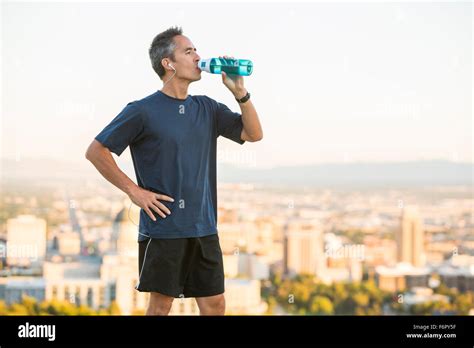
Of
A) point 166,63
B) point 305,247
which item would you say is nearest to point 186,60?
point 166,63

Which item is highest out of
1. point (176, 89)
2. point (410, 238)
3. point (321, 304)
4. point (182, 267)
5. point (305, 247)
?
point (176, 89)

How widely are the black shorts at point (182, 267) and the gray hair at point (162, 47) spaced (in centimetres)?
56

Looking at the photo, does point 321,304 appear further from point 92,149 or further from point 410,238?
point 92,149

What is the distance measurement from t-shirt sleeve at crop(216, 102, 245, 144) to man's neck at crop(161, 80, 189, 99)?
0.46 feet

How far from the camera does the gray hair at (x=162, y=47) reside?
261cm

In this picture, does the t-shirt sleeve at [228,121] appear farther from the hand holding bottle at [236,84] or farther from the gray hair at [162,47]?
the gray hair at [162,47]

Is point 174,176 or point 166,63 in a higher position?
point 166,63

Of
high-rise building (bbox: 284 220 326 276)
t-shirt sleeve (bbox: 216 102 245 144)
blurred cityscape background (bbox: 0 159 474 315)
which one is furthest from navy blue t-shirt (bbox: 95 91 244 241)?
high-rise building (bbox: 284 220 326 276)

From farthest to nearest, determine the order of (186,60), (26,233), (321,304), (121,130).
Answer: (321,304)
(26,233)
(186,60)
(121,130)

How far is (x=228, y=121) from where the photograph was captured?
2645 millimetres

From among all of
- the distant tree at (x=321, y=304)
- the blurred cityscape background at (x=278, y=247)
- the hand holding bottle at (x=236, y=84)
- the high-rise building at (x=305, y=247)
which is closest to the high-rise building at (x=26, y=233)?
the blurred cityscape background at (x=278, y=247)

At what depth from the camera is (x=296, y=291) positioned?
11.5 meters

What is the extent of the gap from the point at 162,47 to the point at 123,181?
474 mm

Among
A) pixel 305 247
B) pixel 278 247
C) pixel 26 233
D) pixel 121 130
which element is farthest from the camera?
pixel 305 247
